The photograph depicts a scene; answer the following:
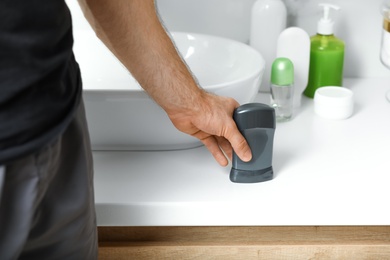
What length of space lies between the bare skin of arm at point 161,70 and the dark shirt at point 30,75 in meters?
0.16

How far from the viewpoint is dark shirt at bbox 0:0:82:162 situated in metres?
0.73

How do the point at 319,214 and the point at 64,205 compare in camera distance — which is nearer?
the point at 64,205

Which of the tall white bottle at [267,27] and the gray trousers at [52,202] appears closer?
the gray trousers at [52,202]

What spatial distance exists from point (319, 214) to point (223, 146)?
0.17 meters

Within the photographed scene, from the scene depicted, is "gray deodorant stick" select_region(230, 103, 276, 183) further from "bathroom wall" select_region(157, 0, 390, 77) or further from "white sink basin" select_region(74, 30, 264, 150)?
"bathroom wall" select_region(157, 0, 390, 77)

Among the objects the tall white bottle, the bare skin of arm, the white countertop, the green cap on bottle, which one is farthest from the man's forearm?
the tall white bottle

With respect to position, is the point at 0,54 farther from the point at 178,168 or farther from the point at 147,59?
the point at 178,168

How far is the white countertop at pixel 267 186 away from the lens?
3.35ft

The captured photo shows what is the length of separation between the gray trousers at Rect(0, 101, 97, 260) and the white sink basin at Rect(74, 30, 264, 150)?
0.77 feet

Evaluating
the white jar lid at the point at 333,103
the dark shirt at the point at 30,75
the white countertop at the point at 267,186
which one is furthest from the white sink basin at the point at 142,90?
the dark shirt at the point at 30,75

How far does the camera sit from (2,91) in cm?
72

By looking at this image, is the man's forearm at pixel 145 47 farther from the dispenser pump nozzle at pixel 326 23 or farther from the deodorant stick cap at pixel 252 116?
the dispenser pump nozzle at pixel 326 23

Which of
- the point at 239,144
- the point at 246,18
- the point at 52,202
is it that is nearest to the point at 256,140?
the point at 239,144

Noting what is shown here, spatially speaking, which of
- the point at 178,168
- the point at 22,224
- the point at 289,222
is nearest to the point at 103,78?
the point at 178,168
